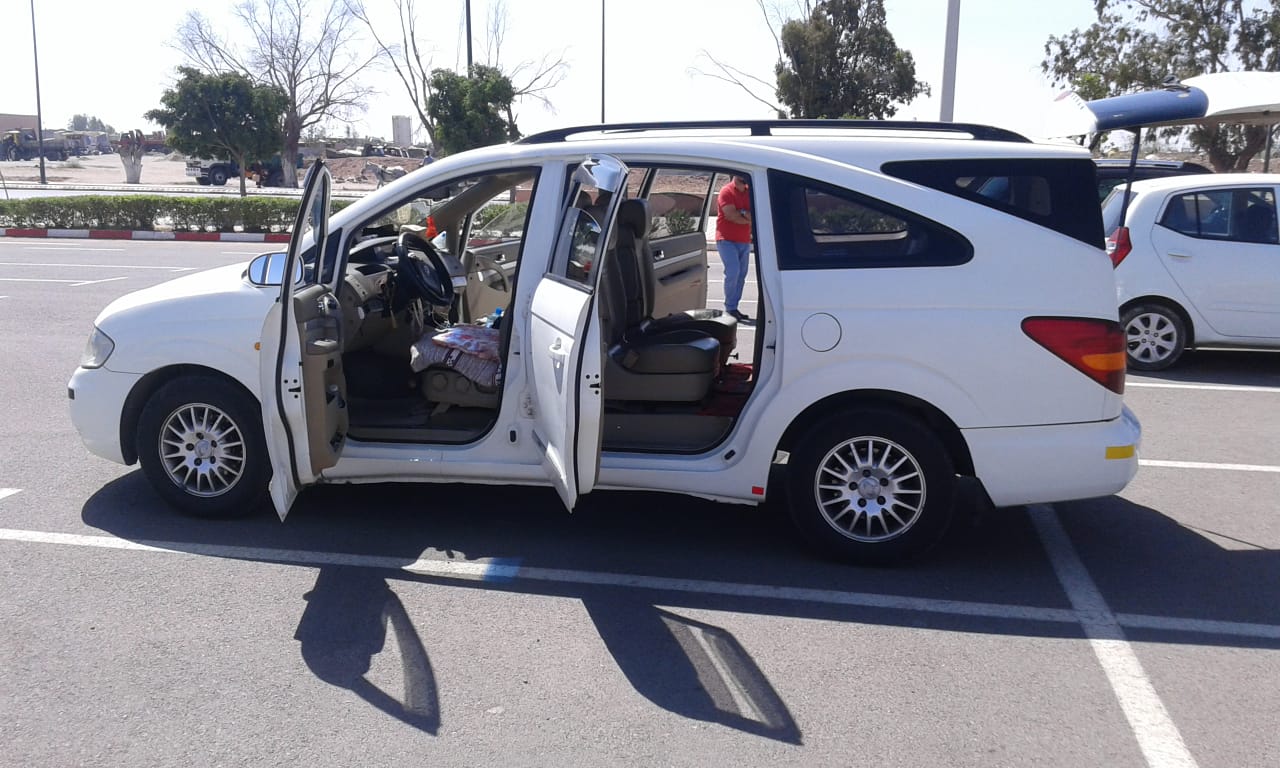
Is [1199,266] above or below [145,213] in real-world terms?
below

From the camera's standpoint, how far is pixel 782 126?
5.25m

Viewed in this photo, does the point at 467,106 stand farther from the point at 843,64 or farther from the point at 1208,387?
the point at 1208,387

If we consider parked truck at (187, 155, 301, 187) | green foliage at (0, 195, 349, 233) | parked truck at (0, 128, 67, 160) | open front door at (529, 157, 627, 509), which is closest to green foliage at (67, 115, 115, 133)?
parked truck at (0, 128, 67, 160)

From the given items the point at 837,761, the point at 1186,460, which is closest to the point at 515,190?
the point at 837,761

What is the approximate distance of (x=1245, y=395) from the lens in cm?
855

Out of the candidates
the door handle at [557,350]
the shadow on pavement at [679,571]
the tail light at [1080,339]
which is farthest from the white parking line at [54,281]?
the tail light at [1080,339]

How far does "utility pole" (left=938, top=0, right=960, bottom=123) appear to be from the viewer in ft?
49.2

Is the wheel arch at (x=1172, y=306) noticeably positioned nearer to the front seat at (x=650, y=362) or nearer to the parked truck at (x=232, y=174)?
the front seat at (x=650, y=362)

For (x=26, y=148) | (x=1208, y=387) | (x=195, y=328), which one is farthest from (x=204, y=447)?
(x=26, y=148)

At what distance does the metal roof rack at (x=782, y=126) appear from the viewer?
16.7 ft

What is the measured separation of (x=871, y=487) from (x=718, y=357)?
3.75ft

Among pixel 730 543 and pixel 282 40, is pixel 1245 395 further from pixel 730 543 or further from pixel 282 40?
pixel 282 40

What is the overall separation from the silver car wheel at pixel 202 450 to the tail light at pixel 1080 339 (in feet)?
12.1

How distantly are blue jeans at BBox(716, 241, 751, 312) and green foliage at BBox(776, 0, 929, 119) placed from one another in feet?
62.6
